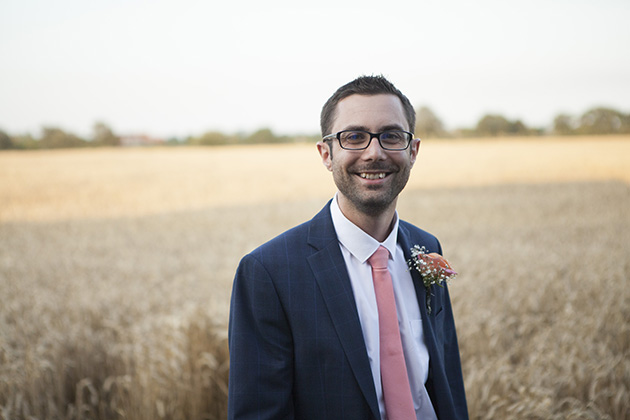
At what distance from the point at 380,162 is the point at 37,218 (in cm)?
1541

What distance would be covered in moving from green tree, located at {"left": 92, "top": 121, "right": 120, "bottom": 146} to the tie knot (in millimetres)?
55335

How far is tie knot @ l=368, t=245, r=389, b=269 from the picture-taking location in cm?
184

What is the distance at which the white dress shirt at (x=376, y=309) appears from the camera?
1771mm

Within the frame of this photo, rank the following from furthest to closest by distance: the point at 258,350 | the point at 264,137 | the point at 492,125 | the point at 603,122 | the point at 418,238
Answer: the point at 264,137, the point at 492,125, the point at 603,122, the point at 418,238, the point at 258,350

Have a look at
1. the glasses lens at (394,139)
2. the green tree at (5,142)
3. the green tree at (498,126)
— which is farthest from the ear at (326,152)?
the green tree at (498,126)

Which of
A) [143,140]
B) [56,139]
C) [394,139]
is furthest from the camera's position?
[143,140]

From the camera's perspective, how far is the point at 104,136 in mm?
50406

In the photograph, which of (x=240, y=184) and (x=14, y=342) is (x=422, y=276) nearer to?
(x=14, y=342)

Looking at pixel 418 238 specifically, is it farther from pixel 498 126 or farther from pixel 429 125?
pixel 429 125

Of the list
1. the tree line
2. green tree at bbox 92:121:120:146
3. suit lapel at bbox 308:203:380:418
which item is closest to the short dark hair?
suit lapel at bbox 308:203:380:418

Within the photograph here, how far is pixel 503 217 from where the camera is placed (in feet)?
41.4

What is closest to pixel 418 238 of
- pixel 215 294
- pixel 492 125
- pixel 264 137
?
pixel 215 294

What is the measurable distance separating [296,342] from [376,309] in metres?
0.38

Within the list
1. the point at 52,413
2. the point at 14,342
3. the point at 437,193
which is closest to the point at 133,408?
the point at 52,413
